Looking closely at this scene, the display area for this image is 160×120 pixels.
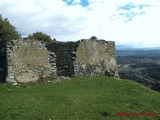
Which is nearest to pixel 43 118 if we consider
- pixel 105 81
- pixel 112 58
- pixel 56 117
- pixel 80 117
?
pixel 56 117

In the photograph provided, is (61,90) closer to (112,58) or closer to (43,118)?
(43,118)

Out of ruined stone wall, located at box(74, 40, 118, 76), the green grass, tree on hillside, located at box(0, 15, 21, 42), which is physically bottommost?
the green grass

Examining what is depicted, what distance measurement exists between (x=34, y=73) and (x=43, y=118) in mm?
9343

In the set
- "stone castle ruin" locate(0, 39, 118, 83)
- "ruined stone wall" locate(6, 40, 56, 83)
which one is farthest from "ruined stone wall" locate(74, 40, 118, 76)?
"ruined stone wall" locate(6, 40, 56, 83)

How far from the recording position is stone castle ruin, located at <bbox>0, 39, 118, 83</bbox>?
89.7 ft

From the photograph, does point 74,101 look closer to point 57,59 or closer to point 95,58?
point 57,59

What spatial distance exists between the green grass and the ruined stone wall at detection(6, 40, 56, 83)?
117 cm

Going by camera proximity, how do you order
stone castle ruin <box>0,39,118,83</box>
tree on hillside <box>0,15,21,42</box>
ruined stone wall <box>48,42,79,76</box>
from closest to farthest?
stone castle ruin <box>0,39,118,83</box>
ruined stone wall <box>48,42,79,76</box>
tree on hillside <box>0,15,21,42</box>

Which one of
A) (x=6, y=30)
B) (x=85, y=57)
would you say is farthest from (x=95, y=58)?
(x=6, y=30)

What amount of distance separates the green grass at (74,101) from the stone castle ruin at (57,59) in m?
1.43

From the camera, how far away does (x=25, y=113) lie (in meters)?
20.3

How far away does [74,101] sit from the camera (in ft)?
77.0

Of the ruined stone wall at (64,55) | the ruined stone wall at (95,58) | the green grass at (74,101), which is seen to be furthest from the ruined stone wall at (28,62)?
the ruined stone wall at (95,58)

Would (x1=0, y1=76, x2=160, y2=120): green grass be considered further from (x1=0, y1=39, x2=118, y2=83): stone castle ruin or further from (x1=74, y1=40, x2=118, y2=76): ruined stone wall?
(x1=74, y1=40, x2=118, y2=76): ruined stone wall
